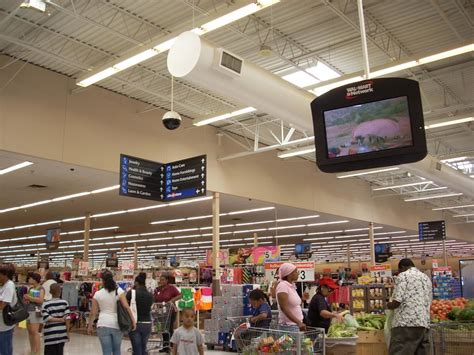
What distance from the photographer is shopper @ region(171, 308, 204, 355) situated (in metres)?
5.80

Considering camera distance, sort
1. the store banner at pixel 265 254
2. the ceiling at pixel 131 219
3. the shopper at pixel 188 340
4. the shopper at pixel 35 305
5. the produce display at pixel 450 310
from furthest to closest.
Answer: the store banner at pixel 265 254, the ceiling at pixel 131 219, the shopper at pixel 35 305, the produce display at pixel 450 310, the shopper at pixel 188 340

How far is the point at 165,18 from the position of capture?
9.64 m

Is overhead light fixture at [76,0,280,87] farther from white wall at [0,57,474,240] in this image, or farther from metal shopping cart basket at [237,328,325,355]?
metal shopping cart basket at [237,328,325,355]

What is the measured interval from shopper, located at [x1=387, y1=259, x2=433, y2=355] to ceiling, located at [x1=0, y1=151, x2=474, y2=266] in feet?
28.0

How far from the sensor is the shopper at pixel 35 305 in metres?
8.32

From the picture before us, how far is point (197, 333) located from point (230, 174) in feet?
32.6

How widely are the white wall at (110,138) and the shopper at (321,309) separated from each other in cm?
716

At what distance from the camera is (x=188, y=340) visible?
5.82 meters

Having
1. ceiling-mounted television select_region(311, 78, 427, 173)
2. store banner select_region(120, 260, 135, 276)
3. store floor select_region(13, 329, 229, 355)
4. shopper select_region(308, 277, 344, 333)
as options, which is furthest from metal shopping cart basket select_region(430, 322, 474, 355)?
store banner select_region(120, 260, 135, 276)

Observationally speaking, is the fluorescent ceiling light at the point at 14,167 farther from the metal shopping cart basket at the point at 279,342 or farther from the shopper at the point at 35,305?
the metal shopping cart basket at the point at 279,342

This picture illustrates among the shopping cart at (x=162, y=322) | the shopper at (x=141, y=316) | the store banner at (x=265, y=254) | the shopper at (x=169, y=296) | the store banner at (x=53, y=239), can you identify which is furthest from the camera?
the store banner at (x=53, y=239)

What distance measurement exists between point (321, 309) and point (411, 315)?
1.13 m

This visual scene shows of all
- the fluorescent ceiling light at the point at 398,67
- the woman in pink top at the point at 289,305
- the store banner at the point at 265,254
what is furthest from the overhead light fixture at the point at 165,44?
the store banner at the point at 265,254

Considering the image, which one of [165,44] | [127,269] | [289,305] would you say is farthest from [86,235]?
[289,305]
